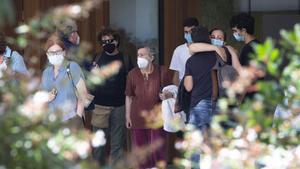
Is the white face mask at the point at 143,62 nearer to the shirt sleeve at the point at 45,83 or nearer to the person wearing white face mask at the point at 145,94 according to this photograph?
the person wearing white face mask at the point at 145,94

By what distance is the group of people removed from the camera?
688 centimetres

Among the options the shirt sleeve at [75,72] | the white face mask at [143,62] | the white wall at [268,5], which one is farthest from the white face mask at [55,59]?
the white wall at [268,5]

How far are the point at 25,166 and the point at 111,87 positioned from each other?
5.85 metres

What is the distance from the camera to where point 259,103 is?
10.2 ft

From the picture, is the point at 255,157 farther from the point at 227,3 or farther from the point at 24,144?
the point at 227,3

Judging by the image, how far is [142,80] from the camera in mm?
8305

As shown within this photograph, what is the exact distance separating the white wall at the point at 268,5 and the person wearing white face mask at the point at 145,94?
226 centimetres

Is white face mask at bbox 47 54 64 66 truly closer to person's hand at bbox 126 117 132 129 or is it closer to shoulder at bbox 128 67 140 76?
shoulder at bbox 128 67 140 76

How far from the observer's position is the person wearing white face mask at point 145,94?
8.23m

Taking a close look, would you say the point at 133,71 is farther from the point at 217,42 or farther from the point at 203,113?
the point at 203,113

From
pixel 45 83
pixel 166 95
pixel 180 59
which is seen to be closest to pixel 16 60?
pixel 45 83

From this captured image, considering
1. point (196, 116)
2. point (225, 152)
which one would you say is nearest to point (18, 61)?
point (196, 116)

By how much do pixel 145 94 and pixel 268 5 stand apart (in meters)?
2.80

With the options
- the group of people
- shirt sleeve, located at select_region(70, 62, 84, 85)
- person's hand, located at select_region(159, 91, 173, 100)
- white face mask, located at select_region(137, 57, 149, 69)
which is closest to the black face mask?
the group of people
